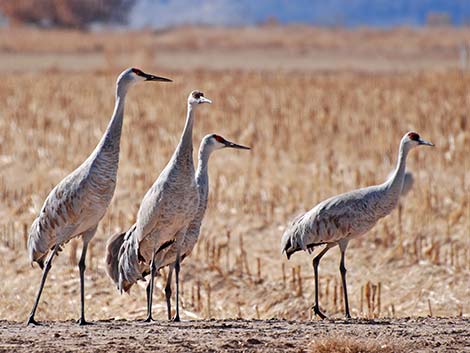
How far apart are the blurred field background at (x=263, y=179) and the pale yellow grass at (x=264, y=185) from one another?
24mm

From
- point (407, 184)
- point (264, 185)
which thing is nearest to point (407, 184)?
point (407, 184)

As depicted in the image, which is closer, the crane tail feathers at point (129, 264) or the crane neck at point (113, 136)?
the crane neck at point (113, 136)

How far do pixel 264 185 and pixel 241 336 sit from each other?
6.24 metres

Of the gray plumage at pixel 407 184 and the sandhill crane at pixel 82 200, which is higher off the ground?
the gray plumage at pixel 407 184

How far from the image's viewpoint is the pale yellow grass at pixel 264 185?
9.92 meters

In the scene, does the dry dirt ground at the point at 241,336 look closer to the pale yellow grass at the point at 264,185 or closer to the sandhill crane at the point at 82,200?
the sandhill crane at the point at 82,200

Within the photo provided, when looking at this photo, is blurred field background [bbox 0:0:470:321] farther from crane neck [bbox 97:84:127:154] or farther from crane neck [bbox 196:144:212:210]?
crane neck [bbox 97:84:127:154]

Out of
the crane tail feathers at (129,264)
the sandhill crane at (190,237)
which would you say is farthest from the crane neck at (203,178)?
the crane tail feathers at (129,264)

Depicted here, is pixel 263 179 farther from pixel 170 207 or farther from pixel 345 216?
pixel 170 207

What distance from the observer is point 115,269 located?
9.13m

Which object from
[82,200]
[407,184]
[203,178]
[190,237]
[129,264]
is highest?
[407,184]

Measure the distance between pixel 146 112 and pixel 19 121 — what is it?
2234mm

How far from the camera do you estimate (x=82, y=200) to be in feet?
26.2

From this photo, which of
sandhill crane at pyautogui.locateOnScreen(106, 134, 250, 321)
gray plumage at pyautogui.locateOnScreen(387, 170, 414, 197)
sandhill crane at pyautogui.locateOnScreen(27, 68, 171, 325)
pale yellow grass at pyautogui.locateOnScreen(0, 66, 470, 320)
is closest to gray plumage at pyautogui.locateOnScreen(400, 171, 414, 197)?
gray plumage at pyautogui.locateOnScreen(387, 170, 414, 197)
